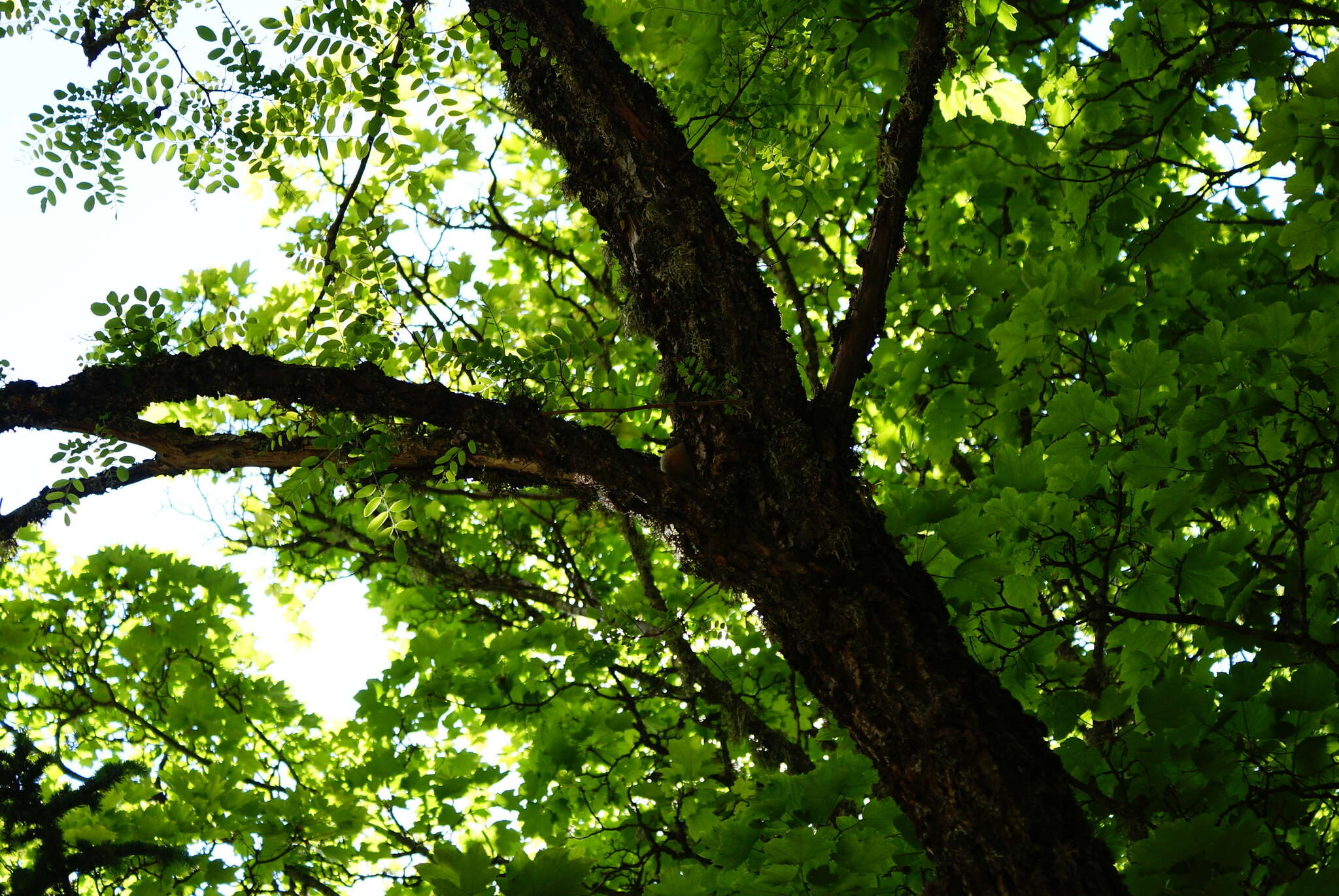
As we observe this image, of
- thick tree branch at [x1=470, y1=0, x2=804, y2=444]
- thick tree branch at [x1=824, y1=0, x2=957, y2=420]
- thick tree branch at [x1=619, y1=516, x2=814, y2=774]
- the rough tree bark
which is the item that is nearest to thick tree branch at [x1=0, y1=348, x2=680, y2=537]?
the rough tree bark

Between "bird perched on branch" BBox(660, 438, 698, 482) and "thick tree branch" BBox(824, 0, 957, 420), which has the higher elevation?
"thick tree branch" BBox(824, 0, 957, 420)

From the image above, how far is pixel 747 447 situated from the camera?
222 centimetres

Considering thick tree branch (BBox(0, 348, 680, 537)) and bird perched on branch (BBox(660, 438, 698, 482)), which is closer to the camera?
thick tree branch (BBox(0, 348, 680, 537))

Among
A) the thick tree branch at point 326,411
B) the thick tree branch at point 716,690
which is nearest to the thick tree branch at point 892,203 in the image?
the thick tree branch at point 326,411

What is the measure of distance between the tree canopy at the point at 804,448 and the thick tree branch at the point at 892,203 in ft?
0.04

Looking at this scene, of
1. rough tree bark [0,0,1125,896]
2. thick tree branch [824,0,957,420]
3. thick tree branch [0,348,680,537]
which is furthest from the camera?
thick tree branch [824,0,957,420]

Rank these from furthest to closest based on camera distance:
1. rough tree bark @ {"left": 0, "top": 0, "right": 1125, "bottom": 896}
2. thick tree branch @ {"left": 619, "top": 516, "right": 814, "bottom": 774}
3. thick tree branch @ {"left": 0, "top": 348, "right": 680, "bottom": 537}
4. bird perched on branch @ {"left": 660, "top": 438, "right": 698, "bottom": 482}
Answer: thick tree branch @ {"left": 619, "top": 516, "right": 814, "bottom": 774} → bird perched on branch @ {"left": 660, "top": 438, "right": 698, "bottom": 482} → thick tree branch @ {"left": 0, "top": 348, "right": 680, "bottom": 537} → rough tree bark @ {"left": 0, "top": 0, "right": 1125, "bottom": 896}

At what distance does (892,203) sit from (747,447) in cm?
85

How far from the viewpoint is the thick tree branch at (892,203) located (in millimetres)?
2432

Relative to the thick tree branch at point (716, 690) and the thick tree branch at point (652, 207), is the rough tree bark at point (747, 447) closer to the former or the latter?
the thick tree branch at point (652, 207)

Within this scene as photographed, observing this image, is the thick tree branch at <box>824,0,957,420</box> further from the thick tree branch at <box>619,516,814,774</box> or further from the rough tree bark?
the thick tree branch at <box>619,516,814,774</box>

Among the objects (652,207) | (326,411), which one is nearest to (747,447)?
(652,207)

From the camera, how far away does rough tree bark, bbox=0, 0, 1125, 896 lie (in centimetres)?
172

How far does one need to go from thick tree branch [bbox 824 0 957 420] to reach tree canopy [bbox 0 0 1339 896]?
0.01 metres
